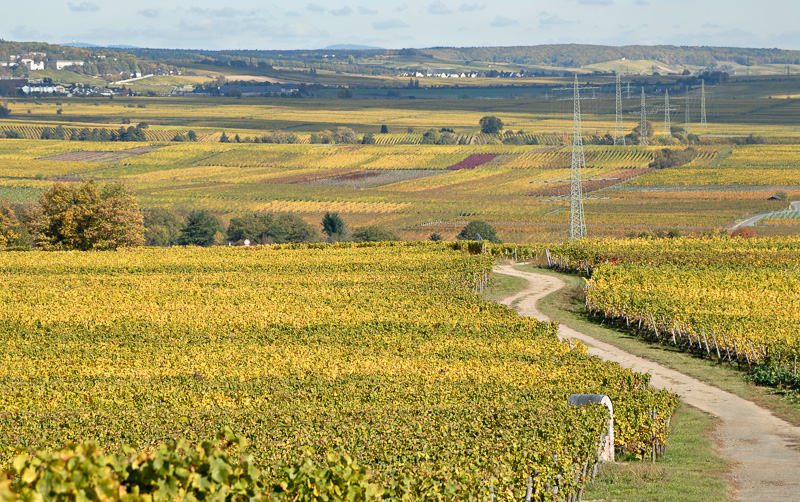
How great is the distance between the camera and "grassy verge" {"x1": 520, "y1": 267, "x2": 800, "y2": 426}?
3478 cm

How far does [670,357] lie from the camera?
4412cm

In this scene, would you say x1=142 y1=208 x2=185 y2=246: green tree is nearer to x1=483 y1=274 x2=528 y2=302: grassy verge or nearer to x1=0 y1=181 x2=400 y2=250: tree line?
x1=0 y1=181 x2=400 y2=250: tree line

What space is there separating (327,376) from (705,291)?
3043 cm

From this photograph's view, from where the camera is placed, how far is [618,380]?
105 ft

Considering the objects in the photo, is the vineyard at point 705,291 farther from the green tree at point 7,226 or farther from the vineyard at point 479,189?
the green tree at point 7,226

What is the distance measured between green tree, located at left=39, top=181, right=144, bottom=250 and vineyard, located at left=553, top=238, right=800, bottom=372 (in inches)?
1645

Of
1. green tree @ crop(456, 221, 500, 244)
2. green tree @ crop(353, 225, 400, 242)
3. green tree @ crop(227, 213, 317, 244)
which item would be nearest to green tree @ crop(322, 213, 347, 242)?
green tree @ crop(227, 213, 317, 244)

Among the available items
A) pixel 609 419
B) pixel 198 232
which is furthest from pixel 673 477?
pixel 198 232

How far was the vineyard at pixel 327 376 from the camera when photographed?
21.7 m

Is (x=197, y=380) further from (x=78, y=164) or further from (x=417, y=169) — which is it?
(x=78, y=164)

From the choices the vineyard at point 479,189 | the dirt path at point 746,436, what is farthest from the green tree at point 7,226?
the dirt path at point 746,436

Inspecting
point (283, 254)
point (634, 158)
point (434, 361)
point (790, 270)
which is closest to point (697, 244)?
point (790, 270)

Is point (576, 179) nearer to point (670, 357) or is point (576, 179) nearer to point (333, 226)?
point (670, 357)

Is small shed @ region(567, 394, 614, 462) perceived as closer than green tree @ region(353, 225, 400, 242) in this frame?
Yes
